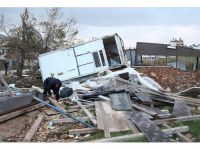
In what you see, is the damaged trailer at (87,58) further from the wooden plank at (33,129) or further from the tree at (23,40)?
the wooden plank at (33,129)

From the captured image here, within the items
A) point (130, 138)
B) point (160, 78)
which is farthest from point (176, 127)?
point (160, 78)

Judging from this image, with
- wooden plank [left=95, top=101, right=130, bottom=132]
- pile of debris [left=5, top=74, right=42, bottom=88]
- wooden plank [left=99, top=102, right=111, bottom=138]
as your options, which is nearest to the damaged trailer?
pile of debris [left=5, top=74, right=42, bottom=88]

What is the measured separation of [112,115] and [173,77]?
10.4m

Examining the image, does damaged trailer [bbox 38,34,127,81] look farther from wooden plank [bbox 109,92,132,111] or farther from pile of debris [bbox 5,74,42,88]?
wooden plank [bbox 109,92,132,111]

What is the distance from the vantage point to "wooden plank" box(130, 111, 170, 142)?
784cm

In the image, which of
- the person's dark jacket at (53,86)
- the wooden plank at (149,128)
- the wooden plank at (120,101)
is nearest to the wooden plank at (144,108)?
the wooden plank at (120,101)

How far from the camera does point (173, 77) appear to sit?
1955 centimetres

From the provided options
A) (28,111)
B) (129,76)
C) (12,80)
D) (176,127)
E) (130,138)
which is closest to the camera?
(130,138)

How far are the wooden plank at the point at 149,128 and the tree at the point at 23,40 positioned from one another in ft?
53.6

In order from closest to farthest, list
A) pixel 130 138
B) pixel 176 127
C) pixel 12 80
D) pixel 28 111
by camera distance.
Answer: pixel 130 138
pixel 176 127
pixel 28 111
pixel 12 80

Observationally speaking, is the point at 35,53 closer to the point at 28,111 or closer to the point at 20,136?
the point at 28,111

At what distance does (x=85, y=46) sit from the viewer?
19359 mm

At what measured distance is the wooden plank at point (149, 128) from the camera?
7.84 meters

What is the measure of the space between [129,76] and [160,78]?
4099mm
